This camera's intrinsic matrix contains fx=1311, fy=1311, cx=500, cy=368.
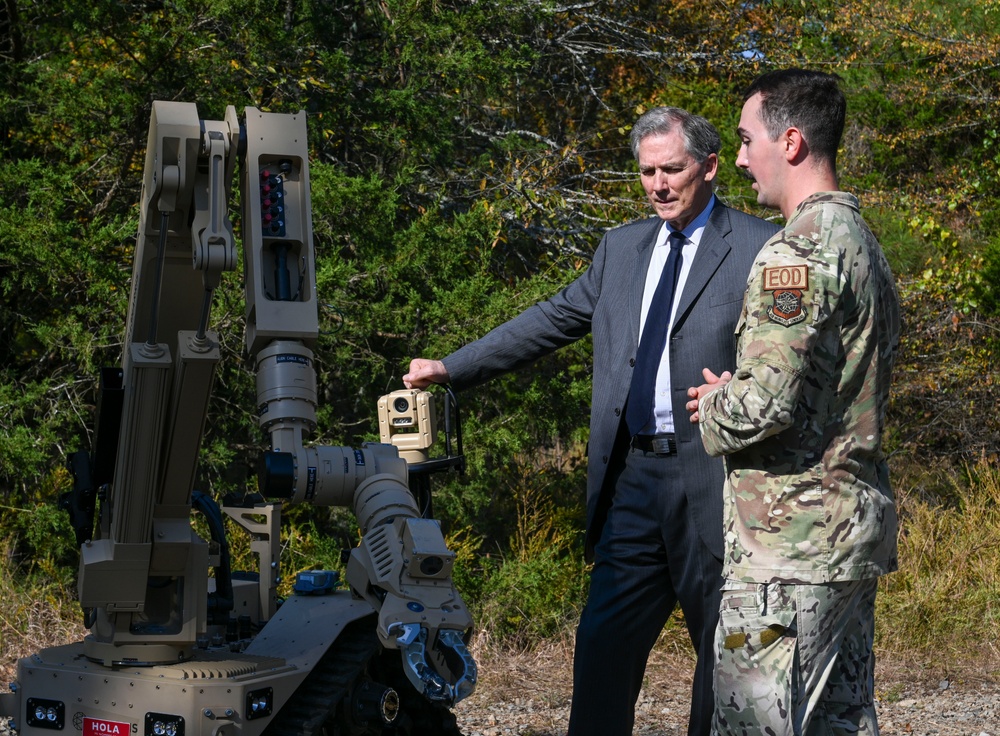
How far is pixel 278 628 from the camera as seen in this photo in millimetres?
4449

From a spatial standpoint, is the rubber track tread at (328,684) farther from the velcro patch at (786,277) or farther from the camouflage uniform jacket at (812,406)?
the velcro patch at (786,277)

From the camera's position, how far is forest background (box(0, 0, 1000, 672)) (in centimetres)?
750

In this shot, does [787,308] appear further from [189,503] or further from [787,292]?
[189,503]

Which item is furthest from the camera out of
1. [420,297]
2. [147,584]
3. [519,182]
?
[519,182]

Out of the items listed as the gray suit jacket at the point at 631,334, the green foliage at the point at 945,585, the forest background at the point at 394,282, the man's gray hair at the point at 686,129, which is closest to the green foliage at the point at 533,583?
the forest background at the point at 394,282

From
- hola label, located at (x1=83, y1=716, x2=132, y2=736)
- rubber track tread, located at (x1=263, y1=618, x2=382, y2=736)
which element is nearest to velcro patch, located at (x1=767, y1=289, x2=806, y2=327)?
rubber track tread, located at (x1=263, y1=618, x2=382, y2=736)

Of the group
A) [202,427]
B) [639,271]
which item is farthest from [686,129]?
[202,427]

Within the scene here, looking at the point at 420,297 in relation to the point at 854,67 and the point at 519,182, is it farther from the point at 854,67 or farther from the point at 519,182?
the point at 854,67

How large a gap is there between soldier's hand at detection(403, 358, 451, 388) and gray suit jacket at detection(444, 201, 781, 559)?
41 millimetres

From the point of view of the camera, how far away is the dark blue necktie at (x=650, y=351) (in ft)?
12.8

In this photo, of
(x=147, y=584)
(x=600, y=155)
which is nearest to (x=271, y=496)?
(x=147, y=584)

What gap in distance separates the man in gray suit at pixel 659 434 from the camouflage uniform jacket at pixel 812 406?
2.92ft

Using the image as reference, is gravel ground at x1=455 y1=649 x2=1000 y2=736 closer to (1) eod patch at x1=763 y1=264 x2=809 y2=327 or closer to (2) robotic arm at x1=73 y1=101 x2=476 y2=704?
(2) robotic arm at x1=73 y1=101 x2=476 y2=704

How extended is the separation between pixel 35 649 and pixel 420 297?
297 cm
